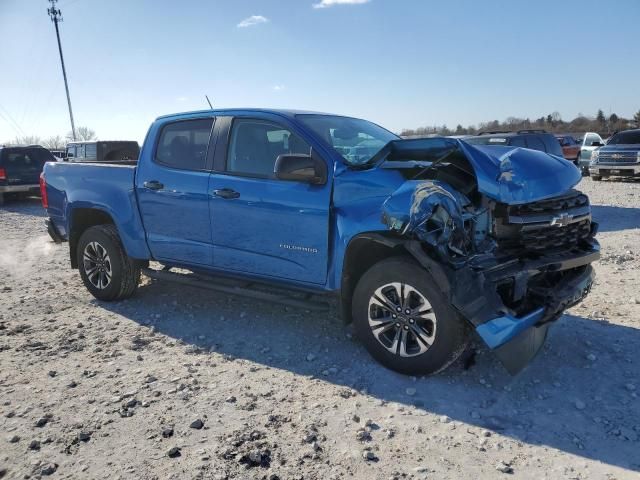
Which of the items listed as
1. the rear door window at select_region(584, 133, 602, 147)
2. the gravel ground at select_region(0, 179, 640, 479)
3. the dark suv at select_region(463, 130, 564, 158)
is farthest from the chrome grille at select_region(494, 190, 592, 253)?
the rear door window at select_region(584, 133, 602, 147)

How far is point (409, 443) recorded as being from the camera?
2.94 metres

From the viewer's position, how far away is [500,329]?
3203 millimetres

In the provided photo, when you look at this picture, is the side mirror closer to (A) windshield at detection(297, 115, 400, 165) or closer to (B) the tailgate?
(A) windshield at detection(297, 115, 400, 165)

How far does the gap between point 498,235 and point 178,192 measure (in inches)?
113

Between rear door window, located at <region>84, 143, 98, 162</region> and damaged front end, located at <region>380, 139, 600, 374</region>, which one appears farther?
rear door window, located at <region>84, 143, 98, 162</region>

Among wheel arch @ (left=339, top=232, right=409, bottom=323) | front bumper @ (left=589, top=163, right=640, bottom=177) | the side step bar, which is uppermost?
wheel arch @ (left=339, top=232, right=409, bottom=323)

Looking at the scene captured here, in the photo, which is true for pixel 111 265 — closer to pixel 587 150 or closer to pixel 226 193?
pixel 226 193

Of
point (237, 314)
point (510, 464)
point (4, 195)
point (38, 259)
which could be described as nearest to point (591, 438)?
point (510, 464)

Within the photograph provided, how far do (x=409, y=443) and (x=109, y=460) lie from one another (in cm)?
167

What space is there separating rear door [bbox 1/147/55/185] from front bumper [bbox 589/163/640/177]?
58.0 ft

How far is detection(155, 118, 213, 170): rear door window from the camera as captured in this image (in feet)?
15.7

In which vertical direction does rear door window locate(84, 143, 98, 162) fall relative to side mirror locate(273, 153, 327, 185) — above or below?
below

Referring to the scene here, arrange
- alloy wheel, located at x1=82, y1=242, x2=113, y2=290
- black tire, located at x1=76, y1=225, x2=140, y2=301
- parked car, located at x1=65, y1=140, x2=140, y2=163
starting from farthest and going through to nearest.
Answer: parked car, located at x1=65, y1=140, x2=140, y2=163 → alloy wheel, located at x1=82, y1=242, x2=113, y2=290 → black tire, located at x1=76, y1=225, x2=140, y2=301

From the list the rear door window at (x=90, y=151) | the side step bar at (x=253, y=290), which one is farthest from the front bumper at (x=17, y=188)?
the side step bar at (x=253, y=290)
